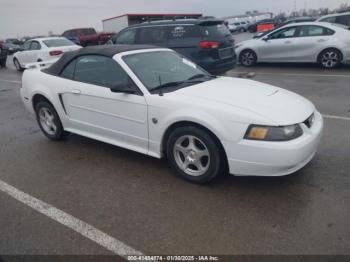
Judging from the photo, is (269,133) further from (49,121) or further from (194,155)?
(49,121)

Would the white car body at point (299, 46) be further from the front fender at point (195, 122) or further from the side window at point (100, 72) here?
the front fender at point (195, 122)

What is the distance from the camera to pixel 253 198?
10.9 feet

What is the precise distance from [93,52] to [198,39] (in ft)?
15.1

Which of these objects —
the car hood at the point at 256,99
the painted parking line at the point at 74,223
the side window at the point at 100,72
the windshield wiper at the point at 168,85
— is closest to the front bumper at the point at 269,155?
the car hood at the point at 256,99

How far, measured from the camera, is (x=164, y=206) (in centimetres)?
327

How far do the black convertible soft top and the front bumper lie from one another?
2.04 meters

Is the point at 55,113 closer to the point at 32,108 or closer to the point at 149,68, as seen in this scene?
the point at 32,108

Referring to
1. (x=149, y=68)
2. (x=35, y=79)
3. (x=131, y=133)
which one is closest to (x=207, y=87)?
(x=149, y=68)

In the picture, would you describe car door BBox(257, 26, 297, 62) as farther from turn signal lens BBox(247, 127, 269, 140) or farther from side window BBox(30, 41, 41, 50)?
side window BBox(30, 41, 41, 50)

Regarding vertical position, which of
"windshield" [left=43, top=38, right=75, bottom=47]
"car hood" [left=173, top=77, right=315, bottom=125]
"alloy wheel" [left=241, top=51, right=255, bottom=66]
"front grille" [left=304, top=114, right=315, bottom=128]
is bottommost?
"alloy wheel" [left=241, top=51, right=255, bottom=66]

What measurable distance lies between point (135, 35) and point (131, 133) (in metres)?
6.36

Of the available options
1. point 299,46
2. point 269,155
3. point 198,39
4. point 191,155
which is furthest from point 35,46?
point 269,155

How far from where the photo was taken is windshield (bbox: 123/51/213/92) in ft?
Answer: 13.0

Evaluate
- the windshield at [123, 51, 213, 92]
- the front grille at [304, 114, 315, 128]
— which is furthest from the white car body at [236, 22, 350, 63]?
the front grille at [304, 114, 315, 128]
